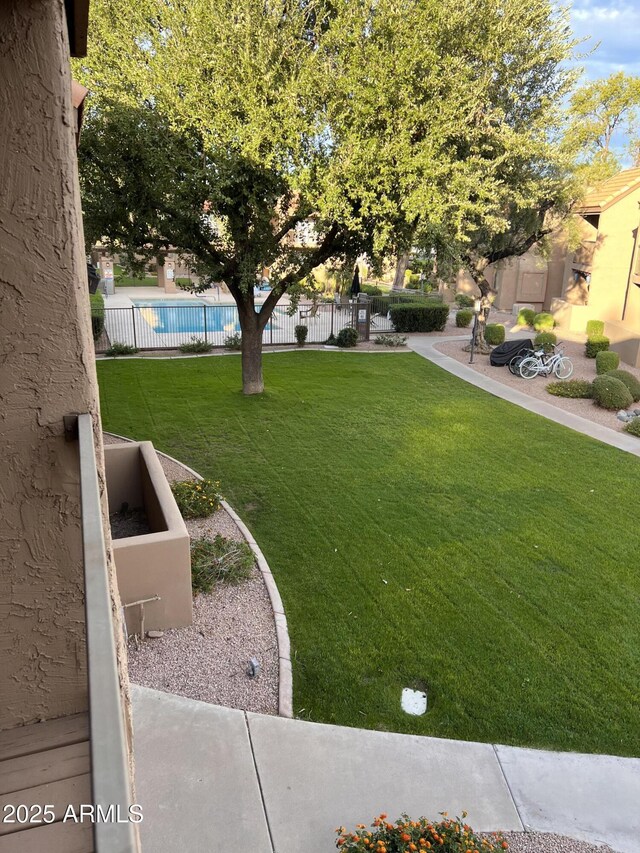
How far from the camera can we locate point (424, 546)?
7.75 m

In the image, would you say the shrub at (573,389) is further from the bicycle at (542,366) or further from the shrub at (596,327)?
the shrub at (596,327)

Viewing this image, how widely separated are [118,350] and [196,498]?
11676 mm

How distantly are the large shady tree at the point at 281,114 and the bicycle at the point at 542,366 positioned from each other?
712cm

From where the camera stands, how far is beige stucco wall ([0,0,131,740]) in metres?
2.25

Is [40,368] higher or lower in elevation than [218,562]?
higher

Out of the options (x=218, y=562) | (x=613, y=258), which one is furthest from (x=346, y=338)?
(x=218, y=562)

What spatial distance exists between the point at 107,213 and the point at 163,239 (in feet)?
4.46

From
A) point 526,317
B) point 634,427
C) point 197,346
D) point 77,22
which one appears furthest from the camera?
point 526,317

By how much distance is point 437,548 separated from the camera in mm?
7715

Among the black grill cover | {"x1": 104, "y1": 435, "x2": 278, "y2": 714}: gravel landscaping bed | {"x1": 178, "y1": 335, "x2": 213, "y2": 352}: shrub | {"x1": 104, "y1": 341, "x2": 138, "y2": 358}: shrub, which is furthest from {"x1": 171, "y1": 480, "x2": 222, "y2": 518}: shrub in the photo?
the black grill cover

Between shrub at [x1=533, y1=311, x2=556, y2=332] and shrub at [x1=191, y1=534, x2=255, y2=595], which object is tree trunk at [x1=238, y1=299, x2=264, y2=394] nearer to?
shrub at [x1=191, y1=534, x2=255, y2=595]

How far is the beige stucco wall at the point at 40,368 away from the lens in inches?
88.7

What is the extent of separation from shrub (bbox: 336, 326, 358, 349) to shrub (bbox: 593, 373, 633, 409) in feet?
29.2

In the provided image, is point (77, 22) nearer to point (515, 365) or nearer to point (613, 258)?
point (515, 365)
